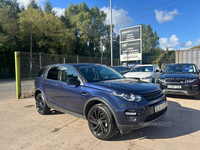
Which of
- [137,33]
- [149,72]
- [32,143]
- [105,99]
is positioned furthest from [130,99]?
[137,33]

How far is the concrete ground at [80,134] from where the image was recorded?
2.87m

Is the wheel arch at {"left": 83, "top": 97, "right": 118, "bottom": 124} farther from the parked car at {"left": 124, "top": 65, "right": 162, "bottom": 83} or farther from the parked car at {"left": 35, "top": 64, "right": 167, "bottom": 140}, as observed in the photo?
the parked car at {"left": 124, "top": 65, "right": 162, "bottom": 83}

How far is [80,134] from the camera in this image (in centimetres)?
339

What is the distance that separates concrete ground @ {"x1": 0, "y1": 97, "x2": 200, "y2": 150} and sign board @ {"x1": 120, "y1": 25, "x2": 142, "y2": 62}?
17.4 metres

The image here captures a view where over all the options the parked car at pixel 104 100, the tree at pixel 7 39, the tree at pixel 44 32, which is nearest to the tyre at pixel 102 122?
the parked car at pixel 104 100

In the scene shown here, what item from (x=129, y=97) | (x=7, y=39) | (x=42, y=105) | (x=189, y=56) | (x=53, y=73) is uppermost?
(x=7, y=39)

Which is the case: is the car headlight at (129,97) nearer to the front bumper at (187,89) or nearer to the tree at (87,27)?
the front bumper at (187,89)

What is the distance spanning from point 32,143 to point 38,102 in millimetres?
2097

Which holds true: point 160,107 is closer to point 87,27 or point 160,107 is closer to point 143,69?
point 143,69

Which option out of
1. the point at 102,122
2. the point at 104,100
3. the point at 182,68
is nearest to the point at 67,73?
the point at 104,100

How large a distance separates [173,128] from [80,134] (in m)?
2.20

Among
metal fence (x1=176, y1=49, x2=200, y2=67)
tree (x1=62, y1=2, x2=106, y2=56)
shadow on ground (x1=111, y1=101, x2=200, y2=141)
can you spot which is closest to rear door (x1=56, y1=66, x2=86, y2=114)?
shadow on ground (x1=111, y1=101, x2=200, y2=141)

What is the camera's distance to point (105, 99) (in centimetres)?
296

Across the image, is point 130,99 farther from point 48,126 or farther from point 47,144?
point 48,126
